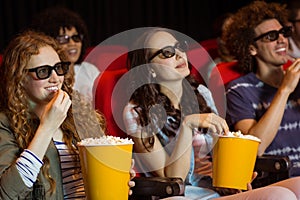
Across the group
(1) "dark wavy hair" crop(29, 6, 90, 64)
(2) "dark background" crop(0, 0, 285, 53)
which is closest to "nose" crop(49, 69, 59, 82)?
(1) "dark wavy hair" crop(29, 6, 90, 64)

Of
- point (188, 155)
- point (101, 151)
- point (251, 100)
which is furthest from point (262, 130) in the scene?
point (101, 151)

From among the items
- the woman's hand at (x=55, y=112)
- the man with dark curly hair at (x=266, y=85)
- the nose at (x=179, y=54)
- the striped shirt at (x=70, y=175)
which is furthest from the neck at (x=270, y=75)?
the woman's hand at (x=55, y=112)

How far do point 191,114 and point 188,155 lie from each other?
170 millimetres

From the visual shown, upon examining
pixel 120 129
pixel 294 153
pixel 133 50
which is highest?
pixel 133 50

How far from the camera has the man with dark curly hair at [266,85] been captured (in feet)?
8.90

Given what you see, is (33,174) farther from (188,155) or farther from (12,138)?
(188,155)

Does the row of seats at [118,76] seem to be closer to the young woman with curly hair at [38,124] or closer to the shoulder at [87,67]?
the shoulder at [87,67]

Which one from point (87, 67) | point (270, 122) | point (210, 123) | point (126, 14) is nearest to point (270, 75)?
point (270, 122)

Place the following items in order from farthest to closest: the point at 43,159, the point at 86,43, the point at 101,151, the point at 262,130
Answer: the point at 86,43 → the point at 262,130 → the point at 43,159 → the point at 101,151

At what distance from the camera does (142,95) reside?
2455 millimetres

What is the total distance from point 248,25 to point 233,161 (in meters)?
0.81

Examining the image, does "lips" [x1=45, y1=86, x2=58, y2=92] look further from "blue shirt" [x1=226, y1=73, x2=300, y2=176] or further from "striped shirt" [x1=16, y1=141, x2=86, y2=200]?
"blue shirt" [x1=226, y1=73, x2=300, y2=176]

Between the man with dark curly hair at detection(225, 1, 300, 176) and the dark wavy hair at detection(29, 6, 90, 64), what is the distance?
72 cm

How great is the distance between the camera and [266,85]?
9.38ft
